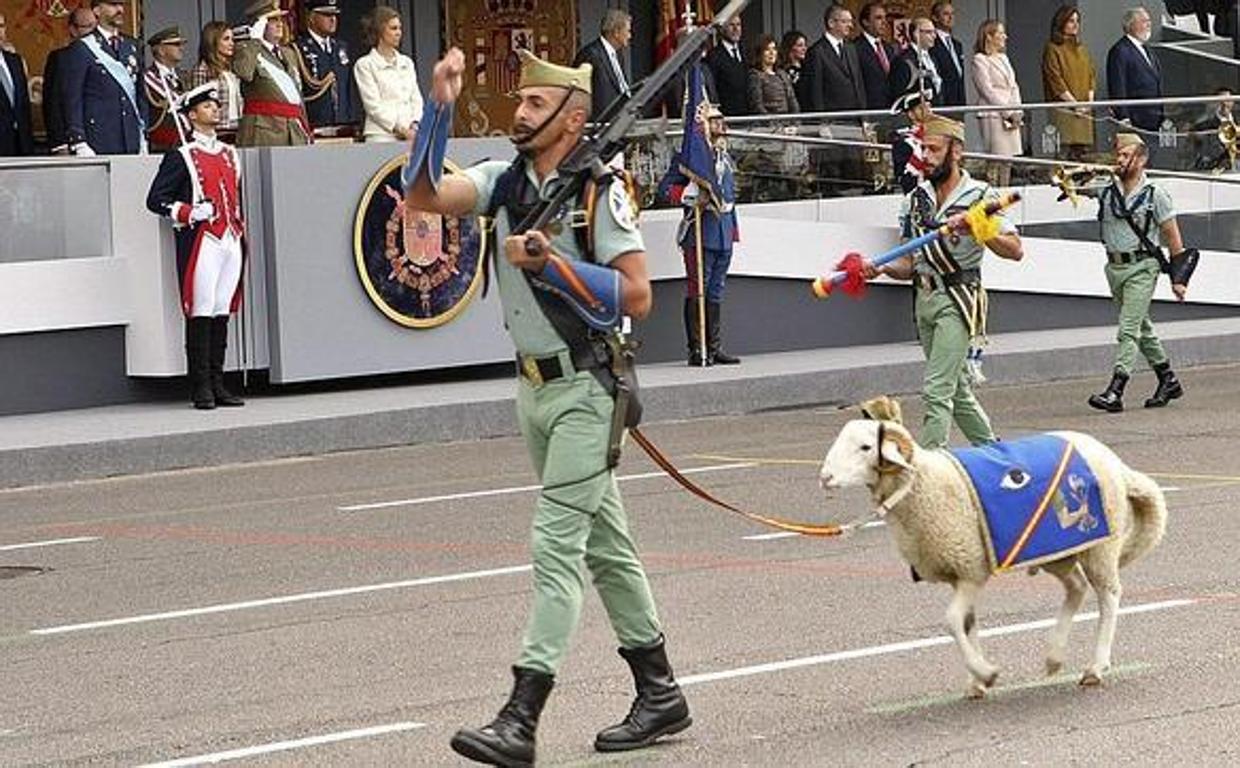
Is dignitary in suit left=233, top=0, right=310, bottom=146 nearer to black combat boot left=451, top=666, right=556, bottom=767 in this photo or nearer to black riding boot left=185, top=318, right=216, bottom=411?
black riding boot left=185, top=318, right=216, bottom=411

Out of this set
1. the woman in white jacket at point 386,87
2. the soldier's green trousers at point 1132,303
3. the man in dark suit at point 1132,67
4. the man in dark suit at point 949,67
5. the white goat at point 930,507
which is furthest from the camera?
the man in dark suit at point 1132,67

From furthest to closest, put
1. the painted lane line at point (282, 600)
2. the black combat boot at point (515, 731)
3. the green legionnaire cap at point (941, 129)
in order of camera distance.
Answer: the green legionnaire cap at point (941, 129)
the painted lane line at point (282, 600)
the black combat boot at point (515, 731)

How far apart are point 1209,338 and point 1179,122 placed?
7.14 ft

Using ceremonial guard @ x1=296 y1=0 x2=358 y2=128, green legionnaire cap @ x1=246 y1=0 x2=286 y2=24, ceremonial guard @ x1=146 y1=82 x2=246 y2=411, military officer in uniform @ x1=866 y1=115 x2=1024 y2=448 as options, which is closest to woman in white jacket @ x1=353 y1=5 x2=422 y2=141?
ceremonial guard @ x1=296 y1=0 x2=358 y2=128

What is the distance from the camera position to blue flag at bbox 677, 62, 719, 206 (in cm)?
2127

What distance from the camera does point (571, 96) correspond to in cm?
832

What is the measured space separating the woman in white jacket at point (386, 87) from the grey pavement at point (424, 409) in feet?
6.40

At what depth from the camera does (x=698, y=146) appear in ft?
69.9

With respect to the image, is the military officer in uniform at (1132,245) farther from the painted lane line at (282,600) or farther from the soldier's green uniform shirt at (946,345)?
the painted lane line at (282,600)

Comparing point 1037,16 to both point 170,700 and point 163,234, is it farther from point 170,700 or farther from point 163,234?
point 170,700

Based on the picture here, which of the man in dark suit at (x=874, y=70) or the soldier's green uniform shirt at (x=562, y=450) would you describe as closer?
the soldier's green uniform shirt at (x=562, y=450)

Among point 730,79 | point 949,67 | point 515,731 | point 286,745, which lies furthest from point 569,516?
point 949,67

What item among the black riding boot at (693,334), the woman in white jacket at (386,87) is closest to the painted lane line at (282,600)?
the woman in white jacket at (386,87)

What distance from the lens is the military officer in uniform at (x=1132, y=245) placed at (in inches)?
744
